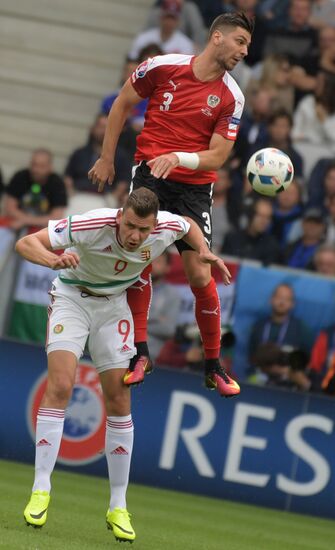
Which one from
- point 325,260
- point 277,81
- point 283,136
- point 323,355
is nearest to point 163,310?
point 323,355

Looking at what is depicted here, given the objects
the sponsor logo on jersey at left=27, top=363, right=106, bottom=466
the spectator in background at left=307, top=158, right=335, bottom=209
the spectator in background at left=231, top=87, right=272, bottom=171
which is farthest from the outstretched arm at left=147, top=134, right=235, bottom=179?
the spectator in background at left=231, top=87, right=272, bottom=171

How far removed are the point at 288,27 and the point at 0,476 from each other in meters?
7.84

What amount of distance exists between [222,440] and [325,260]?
2.36 m

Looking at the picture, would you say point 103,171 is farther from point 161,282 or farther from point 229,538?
point 161,282

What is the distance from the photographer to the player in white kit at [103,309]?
28.7ft

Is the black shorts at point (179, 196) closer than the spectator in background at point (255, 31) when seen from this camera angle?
Yes

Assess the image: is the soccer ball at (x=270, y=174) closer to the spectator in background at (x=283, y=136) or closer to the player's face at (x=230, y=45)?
the player's face at (x=230, y=45)

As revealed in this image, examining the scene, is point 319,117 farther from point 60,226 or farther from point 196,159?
point 60,226

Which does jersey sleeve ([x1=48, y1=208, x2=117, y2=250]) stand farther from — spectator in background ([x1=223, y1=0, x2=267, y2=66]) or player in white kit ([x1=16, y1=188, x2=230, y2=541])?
spectator in background ([x1=223, y1=0, x2=267, y2=66])

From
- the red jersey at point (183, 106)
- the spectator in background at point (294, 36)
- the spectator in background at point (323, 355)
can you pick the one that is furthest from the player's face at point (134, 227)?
the spectator in background at point (294, 36)

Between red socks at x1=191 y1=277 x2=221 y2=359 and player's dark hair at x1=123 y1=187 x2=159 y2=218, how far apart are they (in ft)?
4.70

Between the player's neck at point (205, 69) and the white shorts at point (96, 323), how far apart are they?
166 cm

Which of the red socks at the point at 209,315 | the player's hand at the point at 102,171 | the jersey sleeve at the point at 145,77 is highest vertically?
the jersey sleeve at the point at 145,77

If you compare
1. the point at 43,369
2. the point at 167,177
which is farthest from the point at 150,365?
the point at 43,369
